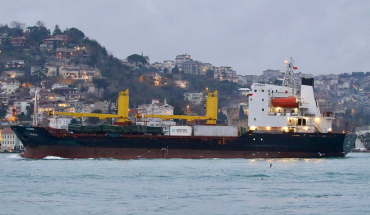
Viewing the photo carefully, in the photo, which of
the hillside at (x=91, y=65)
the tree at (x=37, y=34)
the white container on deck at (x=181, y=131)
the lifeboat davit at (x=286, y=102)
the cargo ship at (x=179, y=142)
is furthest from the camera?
the tree at (x=37, y=34)

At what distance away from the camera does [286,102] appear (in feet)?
Answer: 189

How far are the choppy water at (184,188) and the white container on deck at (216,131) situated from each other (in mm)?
5982

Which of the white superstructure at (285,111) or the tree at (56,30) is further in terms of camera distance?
the tree at (56,30)

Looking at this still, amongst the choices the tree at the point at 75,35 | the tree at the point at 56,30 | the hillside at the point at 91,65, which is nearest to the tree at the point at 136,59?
the hillside at the point at 91,65

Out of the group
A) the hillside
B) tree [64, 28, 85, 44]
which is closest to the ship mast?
the hillside

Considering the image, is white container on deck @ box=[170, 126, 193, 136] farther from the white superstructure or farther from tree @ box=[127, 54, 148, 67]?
tree @ box=[127, 54, 148, 67]

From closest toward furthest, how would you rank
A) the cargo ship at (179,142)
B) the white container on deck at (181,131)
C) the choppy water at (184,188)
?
1. the choppy water at (184,188)
2. the cargo ship at (179,142)
3. the white container on deck at (181,131)

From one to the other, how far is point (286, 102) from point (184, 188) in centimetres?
2476

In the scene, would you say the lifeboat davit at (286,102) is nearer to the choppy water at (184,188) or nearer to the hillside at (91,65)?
the choppy water at (184,188)

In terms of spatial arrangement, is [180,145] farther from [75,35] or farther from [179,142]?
[75,35]

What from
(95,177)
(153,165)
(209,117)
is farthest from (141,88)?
(95,177)

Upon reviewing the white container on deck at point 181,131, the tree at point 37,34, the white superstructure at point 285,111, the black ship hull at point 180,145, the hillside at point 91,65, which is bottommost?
the black ship hull at point 180,145

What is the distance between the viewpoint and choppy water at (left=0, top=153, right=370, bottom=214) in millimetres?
28938

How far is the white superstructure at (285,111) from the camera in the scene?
5803 centimetres
